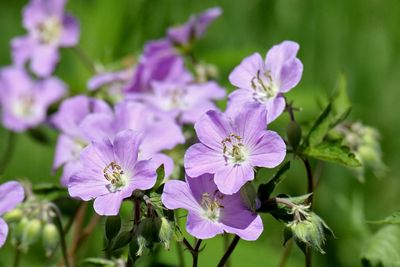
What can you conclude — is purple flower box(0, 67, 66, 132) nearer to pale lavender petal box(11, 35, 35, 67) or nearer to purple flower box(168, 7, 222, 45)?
pale lavender petal box(11, 35, 35, 67)

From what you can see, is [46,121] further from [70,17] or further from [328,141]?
[328,141]

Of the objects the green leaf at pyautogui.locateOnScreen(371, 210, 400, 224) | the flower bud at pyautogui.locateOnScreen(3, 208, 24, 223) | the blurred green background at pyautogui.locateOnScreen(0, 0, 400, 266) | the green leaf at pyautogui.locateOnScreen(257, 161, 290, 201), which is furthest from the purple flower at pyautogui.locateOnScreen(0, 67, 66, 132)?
the green leaf at pyautogui.locateOnScreen(371, 210, 400, 224)

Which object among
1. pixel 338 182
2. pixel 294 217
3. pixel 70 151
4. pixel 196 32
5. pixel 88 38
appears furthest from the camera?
pixel 88 38

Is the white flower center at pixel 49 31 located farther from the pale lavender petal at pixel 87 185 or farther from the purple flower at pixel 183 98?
the pale lavender petal at pixel 87 185

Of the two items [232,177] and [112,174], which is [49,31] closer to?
[112,174]

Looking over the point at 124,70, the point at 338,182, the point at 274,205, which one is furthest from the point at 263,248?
the point at 274,205
